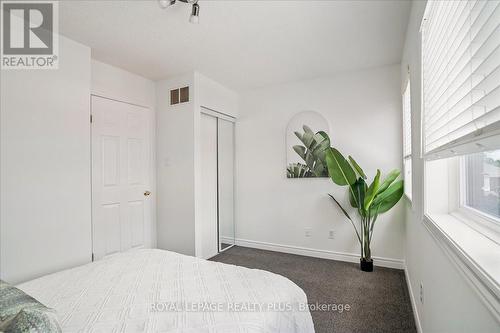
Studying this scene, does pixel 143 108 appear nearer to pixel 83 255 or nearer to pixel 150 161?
pixel 150 161

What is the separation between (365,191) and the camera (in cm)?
281

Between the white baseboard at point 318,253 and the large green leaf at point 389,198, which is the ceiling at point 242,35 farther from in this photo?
the white baseboard at point 318,253

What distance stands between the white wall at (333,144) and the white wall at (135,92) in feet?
4.27

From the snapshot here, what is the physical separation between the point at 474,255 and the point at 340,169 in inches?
79.5

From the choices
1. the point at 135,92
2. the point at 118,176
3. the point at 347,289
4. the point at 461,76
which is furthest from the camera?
the point at 135,92

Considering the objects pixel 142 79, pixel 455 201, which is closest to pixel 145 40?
pixel 142 79

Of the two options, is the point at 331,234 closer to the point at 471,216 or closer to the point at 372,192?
the point at 372,192

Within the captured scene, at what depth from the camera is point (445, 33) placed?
3.54 ft

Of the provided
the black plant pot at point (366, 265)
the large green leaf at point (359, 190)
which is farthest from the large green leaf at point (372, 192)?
the black plant pot at point (366, 265)

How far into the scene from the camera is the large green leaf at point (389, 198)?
8.94 ft

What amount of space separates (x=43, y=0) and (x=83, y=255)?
2.25 meters

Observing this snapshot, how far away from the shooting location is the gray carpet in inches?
74.4

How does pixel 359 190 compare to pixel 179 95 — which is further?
pixel 179 95

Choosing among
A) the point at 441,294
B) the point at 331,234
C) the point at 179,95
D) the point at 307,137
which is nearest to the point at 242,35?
the point at 179,95
